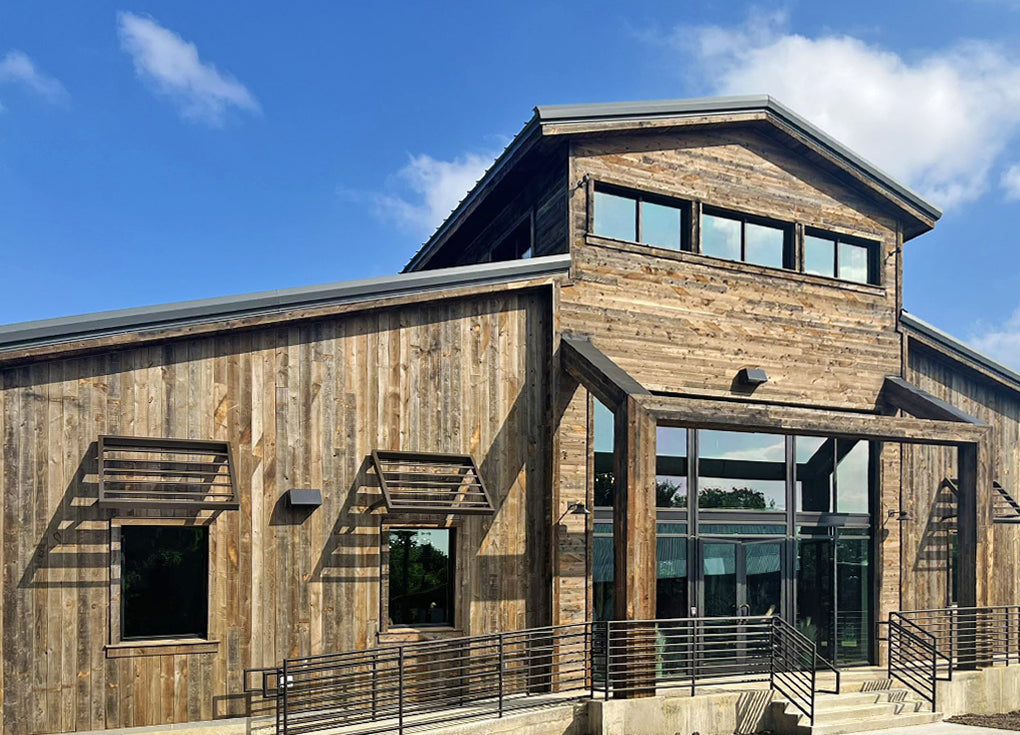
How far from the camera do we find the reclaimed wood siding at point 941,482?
16891 mm

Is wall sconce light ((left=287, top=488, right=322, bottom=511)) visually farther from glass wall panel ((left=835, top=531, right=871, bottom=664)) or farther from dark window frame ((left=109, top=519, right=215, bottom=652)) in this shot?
glass wall panel ((left=835, top=531, right=871, bottom=664))

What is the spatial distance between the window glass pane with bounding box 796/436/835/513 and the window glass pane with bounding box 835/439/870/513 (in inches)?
6.6

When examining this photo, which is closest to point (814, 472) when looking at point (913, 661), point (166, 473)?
point (913, 661)

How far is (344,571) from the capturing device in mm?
11922

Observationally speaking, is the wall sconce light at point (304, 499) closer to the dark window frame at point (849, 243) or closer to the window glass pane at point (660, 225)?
the window glass pane at point (660, 225)

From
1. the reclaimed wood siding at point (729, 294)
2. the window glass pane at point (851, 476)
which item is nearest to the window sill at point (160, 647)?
the reclaimed wood siding at point (729, 294)

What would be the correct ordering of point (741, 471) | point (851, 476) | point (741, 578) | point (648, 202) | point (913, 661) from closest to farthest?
1. point (913, 661)
2. point (648, 202)
3. point (741, 578)
4. point (741, 471)
5. point (851, 476)

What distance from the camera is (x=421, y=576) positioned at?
12586 millimetres

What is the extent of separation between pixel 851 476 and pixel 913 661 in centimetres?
343

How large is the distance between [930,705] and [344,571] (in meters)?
8.98

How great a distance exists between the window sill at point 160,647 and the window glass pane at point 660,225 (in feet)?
28.7

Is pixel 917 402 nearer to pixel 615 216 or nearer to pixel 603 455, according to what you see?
pixel 603 455

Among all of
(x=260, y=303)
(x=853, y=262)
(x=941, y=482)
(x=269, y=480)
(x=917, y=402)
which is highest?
(x=853, y=262)

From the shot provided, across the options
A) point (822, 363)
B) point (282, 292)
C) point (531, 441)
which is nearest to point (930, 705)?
point (822, 363)
